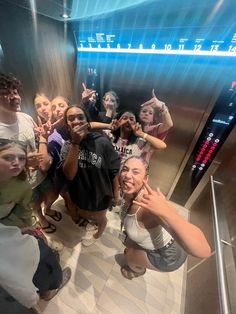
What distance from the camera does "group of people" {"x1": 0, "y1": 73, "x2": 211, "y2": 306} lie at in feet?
2.42

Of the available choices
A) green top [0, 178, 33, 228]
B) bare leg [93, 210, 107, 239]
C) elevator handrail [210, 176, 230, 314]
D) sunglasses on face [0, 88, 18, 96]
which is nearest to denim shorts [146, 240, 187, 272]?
elevator handrail [210, 176, 230, 314]

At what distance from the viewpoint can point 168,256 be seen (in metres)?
0.90

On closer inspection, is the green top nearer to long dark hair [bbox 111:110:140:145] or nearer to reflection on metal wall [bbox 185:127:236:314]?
long dark hair [bbox 111:110:140:145]

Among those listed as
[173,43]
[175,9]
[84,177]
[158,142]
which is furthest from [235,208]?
[175,9]

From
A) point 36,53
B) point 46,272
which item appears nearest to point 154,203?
point 46,272

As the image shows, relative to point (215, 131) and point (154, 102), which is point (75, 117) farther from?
point (215, 131)

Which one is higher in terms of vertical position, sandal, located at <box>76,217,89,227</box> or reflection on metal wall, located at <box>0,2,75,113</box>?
reflection on metal wall, located at <box>0,2,75,113</box>

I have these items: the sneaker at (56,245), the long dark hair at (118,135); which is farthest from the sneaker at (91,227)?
the long dark hair at (118,135)

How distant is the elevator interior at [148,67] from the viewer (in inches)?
39.4

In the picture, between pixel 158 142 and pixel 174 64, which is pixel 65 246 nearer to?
pixel 158 142

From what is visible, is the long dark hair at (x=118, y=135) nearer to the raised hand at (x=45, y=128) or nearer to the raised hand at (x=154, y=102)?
the raised hand at (x=154, y=102)

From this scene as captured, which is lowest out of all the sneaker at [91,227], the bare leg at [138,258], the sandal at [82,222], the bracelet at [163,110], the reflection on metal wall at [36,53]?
the sandal at [82,222]

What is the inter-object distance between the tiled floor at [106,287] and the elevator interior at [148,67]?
0.49ft

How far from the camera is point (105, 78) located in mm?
1432
